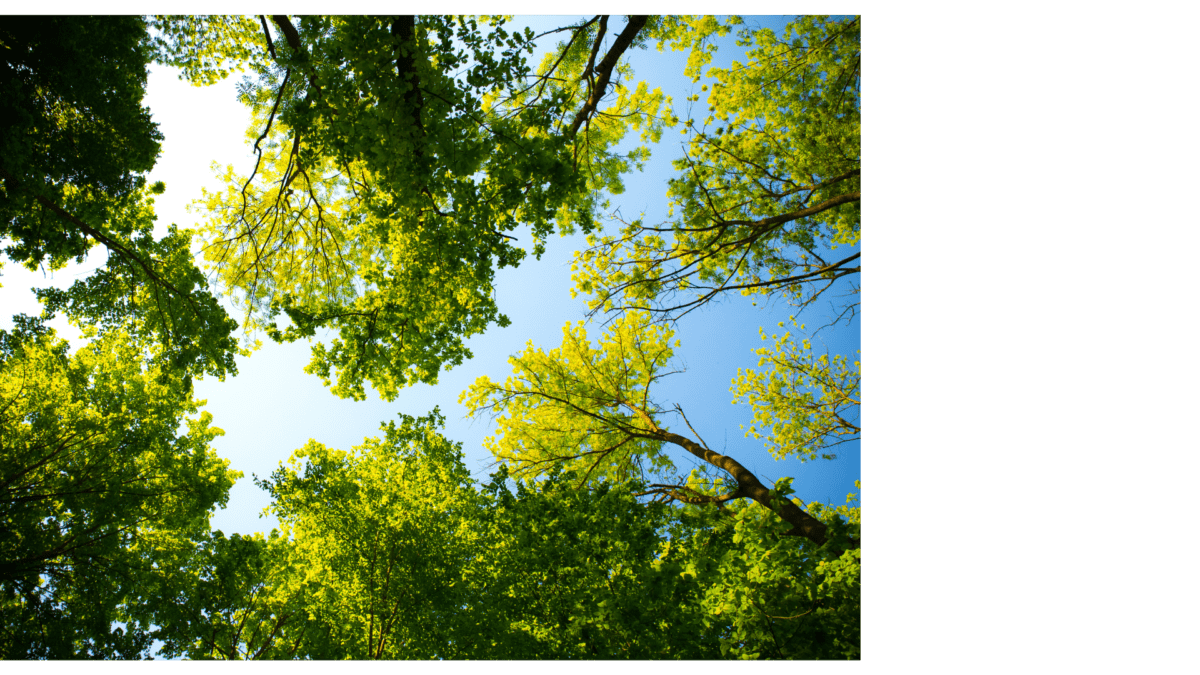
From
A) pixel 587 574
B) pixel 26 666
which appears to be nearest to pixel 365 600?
pixel 26 666

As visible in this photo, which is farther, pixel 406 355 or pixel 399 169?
pixel 406 355

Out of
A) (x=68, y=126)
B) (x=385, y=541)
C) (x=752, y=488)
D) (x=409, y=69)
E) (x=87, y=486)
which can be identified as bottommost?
(x=385, y=541)

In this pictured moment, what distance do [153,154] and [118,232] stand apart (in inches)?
47.2

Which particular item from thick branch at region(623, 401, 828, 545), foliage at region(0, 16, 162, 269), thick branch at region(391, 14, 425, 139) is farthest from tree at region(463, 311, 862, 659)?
foliage at region(0, 16, 162, 269)

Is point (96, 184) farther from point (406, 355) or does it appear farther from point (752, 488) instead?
point (752, 488)

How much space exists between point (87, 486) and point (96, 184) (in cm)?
500

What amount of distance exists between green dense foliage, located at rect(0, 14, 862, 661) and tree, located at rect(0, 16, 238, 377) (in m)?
0.03

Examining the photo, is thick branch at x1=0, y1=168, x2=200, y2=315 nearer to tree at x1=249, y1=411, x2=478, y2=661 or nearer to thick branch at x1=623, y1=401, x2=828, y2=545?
tree at x1=249, y1=411, x2=478, y2=661

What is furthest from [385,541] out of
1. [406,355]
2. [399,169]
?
[399,169]

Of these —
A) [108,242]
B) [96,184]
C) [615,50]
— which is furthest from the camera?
[615,50]

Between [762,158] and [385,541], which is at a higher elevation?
[762,158]

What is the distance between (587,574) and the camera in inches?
157

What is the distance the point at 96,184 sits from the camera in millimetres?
4730

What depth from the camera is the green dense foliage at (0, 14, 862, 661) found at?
13.4 ft
